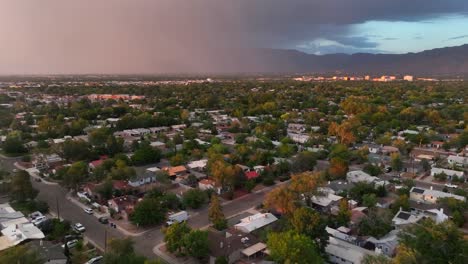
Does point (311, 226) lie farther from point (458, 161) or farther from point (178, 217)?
point (458, 161)

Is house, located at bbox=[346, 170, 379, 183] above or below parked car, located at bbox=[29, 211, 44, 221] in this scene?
above

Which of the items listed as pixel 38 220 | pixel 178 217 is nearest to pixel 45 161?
pixel 38 220

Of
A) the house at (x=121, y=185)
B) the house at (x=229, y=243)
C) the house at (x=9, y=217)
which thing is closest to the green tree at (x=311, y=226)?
the house at (x=229, y=243)

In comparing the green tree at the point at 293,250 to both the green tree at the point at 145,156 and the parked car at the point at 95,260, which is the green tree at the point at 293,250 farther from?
the green tree at the point at 145,156

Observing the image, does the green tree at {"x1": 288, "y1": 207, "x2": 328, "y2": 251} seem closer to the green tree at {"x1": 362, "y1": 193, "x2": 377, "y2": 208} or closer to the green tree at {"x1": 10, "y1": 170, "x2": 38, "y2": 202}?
the green tree at {"x1": 362, "y1": 193, "x2": 377, "y2": 208}

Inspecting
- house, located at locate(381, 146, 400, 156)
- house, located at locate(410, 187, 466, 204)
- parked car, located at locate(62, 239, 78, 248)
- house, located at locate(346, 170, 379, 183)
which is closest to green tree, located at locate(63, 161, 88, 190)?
parked car, located at locate(62, 239, 78, 248)
